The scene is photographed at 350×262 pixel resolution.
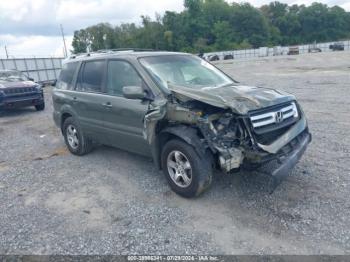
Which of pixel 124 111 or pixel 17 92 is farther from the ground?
pixel 124 111

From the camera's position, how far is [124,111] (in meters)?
4.61

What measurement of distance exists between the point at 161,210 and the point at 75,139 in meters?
2.97

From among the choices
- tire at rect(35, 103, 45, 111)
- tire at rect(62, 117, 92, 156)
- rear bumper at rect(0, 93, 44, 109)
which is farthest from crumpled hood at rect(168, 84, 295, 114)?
tire at rect(35, 103, 45, 111)

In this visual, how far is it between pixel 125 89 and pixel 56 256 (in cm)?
212

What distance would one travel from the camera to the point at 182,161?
3.93 metres

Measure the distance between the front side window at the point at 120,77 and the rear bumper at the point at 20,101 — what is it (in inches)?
297

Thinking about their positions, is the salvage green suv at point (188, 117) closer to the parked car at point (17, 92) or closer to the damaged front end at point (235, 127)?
the damaged front end at point (235, 127)

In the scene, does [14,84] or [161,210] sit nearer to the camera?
[161,210]

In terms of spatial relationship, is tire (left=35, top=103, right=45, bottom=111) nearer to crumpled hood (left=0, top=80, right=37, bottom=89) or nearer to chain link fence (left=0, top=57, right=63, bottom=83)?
crumpled hood (left=0, top=80, right=37, bottom=89)

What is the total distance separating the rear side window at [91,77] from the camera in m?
5.20

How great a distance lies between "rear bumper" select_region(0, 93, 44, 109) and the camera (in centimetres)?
1084

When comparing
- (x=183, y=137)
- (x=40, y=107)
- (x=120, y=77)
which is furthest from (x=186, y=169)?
(x=40, y=107)

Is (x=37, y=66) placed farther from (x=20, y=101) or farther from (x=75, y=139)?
(x=75, y=139)

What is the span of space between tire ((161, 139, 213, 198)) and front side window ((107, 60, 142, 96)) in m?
1.14
